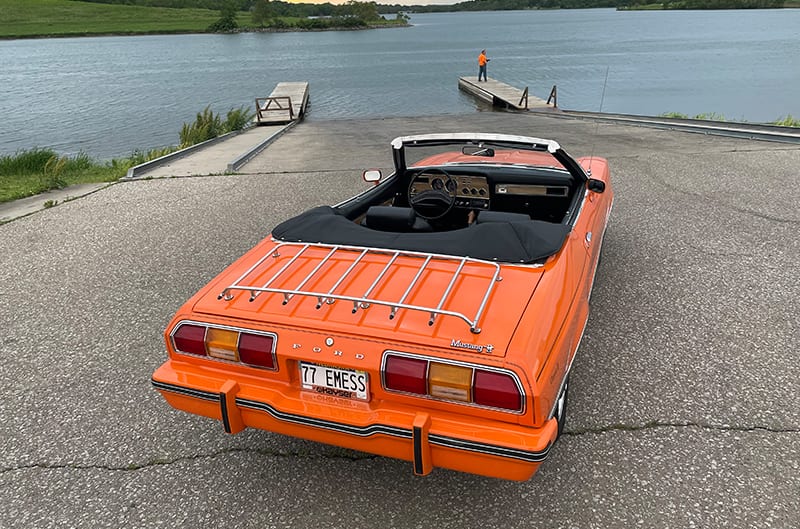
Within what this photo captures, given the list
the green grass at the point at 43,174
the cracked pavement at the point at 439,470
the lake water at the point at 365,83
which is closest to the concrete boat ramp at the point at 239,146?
the green grass at the point at 43,174

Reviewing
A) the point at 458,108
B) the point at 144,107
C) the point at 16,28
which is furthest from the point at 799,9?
the point at 16,28

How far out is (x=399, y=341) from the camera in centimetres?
206

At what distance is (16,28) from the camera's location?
3674 inches

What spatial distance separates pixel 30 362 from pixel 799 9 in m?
148

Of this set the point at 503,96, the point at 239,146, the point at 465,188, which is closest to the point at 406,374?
the point at 465,188

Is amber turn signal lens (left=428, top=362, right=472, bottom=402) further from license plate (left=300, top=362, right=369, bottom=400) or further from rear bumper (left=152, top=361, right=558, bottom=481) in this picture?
license plate (left=300, top=362, right=369, bottom=400)

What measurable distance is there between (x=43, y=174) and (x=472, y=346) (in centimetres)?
1066

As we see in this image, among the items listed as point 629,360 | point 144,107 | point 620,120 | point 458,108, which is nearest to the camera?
point 629,360

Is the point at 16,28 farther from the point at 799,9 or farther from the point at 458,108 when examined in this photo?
the point at 799,9

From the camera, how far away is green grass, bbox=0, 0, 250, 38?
3664 inches

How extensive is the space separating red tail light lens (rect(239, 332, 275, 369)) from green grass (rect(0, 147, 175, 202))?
7.93m

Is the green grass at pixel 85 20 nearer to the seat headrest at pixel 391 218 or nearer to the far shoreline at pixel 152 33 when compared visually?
the far shoreline at pixel 152 33

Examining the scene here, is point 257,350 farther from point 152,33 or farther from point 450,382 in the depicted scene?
point 152,33

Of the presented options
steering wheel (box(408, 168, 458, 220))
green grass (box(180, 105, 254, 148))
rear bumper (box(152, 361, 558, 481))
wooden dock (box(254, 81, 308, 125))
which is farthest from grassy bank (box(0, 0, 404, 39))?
rear bumper (box(152, 361, 558, 481))
